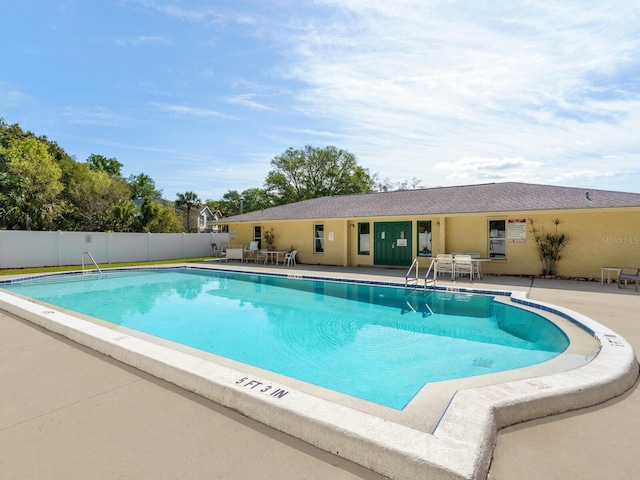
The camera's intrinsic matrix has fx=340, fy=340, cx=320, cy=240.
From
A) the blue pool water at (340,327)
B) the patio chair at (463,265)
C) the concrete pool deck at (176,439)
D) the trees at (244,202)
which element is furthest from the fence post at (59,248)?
the trees at (244,202)

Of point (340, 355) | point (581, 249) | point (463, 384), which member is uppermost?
point (581, 249)

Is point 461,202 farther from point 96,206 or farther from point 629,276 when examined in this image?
point 96,206

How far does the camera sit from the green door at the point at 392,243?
50.9ft

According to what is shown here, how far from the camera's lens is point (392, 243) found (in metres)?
15.9

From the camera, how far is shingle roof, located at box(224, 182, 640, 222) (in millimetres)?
11281

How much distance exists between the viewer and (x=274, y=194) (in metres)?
44.4

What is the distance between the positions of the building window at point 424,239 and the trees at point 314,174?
91.9ft

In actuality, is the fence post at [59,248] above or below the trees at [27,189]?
below

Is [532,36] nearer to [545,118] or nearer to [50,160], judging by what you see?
[545,118]

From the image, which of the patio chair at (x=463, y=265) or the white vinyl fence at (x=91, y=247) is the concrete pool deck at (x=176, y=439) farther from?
the white vinyl fence at (x=91, y=247)

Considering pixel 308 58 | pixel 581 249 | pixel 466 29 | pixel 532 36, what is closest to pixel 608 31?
pixel 532 36

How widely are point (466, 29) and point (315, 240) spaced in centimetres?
1167

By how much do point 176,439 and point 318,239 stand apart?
15.7 metres

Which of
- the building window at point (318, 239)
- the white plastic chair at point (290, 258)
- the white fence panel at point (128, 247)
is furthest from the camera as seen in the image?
the white fence panel at point (128, 247)
